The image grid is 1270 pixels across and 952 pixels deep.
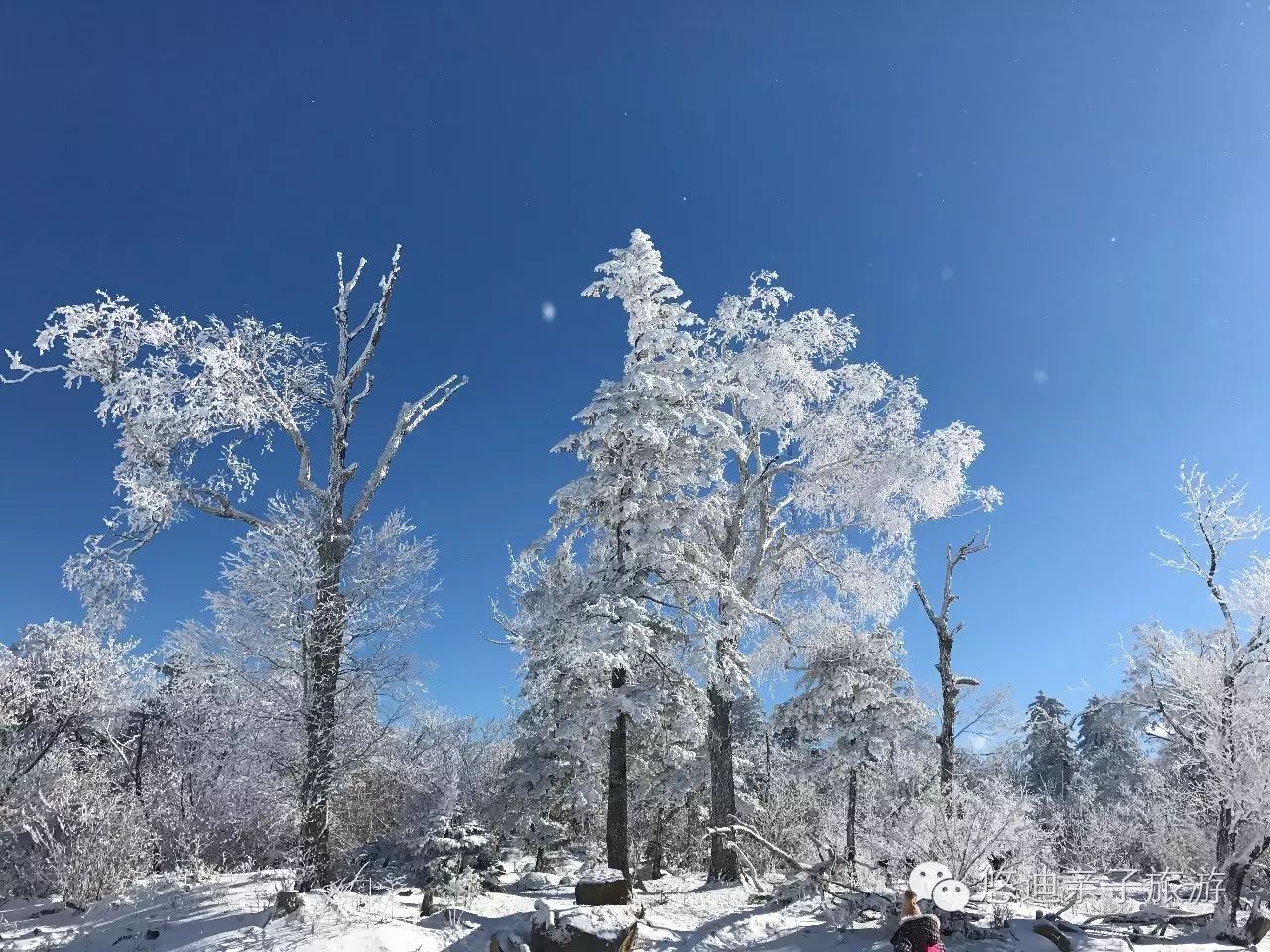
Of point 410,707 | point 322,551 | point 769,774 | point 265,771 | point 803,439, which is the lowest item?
point 769,774

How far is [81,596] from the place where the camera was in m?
13.5

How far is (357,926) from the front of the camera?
10.4 m

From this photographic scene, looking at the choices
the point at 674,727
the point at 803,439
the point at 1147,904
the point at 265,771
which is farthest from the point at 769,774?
the point at 265,771

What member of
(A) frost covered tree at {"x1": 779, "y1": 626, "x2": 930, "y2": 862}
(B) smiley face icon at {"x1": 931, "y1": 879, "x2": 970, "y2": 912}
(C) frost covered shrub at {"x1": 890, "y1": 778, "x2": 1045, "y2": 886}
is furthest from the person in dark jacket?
(A) frost covered tree at {"x1": 779, "y1": 626, "x2": 930, "y2": 862}

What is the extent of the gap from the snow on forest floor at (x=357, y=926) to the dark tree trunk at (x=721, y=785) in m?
1.84

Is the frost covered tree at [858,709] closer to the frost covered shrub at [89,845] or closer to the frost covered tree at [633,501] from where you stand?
the frost covered tree at [633,501]

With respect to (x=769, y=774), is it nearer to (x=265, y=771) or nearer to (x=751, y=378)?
(x=751, y=378)

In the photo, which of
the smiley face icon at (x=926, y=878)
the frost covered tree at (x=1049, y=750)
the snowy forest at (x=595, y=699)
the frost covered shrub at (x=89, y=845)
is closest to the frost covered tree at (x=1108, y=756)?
the frost covered tree at (x=1049, y=750)

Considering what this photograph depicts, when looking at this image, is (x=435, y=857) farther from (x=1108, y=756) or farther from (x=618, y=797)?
(x=1108, y=756)

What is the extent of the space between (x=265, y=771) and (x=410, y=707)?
272cm

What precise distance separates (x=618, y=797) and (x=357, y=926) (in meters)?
5.25

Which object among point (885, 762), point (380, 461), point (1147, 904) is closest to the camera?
point (1147, 904)

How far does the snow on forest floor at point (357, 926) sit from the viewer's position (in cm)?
986

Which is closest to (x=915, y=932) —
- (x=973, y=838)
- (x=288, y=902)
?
(x=973, y=838)
